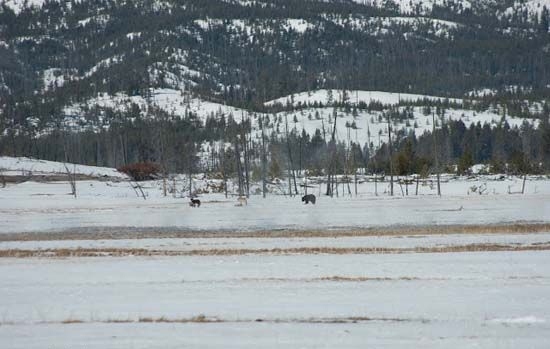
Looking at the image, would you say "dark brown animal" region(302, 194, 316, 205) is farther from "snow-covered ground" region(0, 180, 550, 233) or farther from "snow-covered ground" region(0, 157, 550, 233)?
"snow-covered ground" region(0, 157, 550, 233)

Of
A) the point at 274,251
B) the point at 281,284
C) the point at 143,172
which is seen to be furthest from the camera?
the point at 143,172

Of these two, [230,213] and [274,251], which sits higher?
[230,213]

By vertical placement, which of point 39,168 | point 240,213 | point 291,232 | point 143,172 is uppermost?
point 39,168

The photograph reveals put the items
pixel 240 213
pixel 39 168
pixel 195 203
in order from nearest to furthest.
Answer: pixel 240 213, pixel 195 203, pixel 39 168

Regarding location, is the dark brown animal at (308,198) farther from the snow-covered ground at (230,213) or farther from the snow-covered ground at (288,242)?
the snow-covered ground at (288,242)

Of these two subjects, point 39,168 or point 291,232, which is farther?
point 39,168

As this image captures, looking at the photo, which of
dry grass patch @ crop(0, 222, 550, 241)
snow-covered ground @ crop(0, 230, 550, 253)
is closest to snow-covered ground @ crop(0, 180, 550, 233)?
dry grass patch @ crop(0, 222, 550, 241)

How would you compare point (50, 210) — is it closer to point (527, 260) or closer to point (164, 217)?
point (164, 217)

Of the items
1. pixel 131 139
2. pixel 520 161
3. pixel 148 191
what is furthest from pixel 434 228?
pixel 131 139

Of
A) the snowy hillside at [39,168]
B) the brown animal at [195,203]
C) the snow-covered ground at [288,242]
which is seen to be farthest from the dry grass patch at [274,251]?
the snowy hillside at [39,168]

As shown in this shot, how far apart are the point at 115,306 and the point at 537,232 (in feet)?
70.9

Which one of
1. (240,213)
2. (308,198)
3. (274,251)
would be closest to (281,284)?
(274,251)

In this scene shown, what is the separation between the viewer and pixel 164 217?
46219 millimetres

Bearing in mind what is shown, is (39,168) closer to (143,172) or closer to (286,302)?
(143,172)
